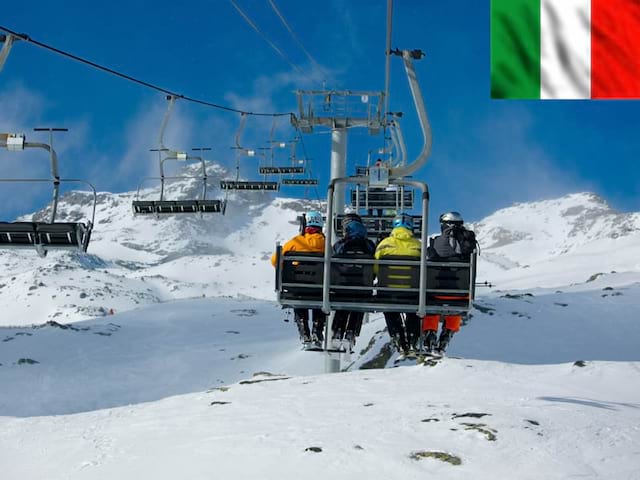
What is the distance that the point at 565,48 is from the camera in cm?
661

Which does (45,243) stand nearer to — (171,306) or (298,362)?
(298,362)

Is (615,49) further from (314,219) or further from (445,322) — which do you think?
(445,322)

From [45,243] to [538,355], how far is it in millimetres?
13201

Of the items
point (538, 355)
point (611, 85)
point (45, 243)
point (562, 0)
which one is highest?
point (562, 0)

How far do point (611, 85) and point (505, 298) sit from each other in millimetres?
21450

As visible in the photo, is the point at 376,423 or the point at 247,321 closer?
the point at 376,423

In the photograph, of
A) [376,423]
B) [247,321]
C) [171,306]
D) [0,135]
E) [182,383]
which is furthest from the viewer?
[171,306]

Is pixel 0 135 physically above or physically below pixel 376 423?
above

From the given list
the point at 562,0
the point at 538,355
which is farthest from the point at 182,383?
the point at 562,0

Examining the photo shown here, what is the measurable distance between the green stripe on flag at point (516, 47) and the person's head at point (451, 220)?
15.0ft

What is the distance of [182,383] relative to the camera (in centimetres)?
2475

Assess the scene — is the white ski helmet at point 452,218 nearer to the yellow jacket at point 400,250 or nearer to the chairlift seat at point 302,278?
the yellow jacket at point 400,250

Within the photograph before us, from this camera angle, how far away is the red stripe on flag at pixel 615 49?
650 centimetres

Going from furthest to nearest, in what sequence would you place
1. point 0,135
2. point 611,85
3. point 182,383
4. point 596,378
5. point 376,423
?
point 182,383, point 596,378, point 0,135, point 376,423, point 611,85
